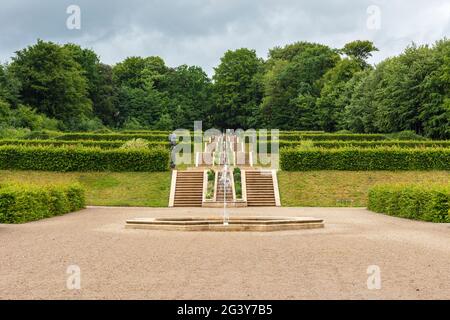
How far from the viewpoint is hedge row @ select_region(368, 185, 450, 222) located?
60.1 ft

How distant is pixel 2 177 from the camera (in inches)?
1209

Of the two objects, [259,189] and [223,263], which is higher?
[223,263]

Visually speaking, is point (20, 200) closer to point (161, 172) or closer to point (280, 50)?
point (161, 172)

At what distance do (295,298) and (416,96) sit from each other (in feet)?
157

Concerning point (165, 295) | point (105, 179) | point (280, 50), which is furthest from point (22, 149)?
point (280, 50)

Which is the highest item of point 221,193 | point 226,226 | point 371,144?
point 371,144

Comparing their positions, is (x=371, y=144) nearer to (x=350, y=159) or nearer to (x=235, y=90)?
(x=350, y=159)

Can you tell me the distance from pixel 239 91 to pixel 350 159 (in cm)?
5555

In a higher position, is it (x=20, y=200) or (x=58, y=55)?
(x=58, y=55)

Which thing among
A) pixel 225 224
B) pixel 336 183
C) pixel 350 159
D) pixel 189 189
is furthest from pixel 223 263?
pixel 350 159

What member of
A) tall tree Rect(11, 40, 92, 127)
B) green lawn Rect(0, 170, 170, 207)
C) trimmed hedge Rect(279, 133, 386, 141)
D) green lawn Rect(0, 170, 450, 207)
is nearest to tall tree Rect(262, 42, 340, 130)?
tall tree Rect(11, 40, 92, 127)

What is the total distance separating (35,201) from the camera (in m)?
19.0

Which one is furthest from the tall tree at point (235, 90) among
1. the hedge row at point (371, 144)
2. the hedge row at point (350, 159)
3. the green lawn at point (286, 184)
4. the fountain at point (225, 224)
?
the fountain at point (225, 224)

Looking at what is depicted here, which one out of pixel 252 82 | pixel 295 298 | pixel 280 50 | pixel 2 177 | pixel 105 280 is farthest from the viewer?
pixel 280 50
